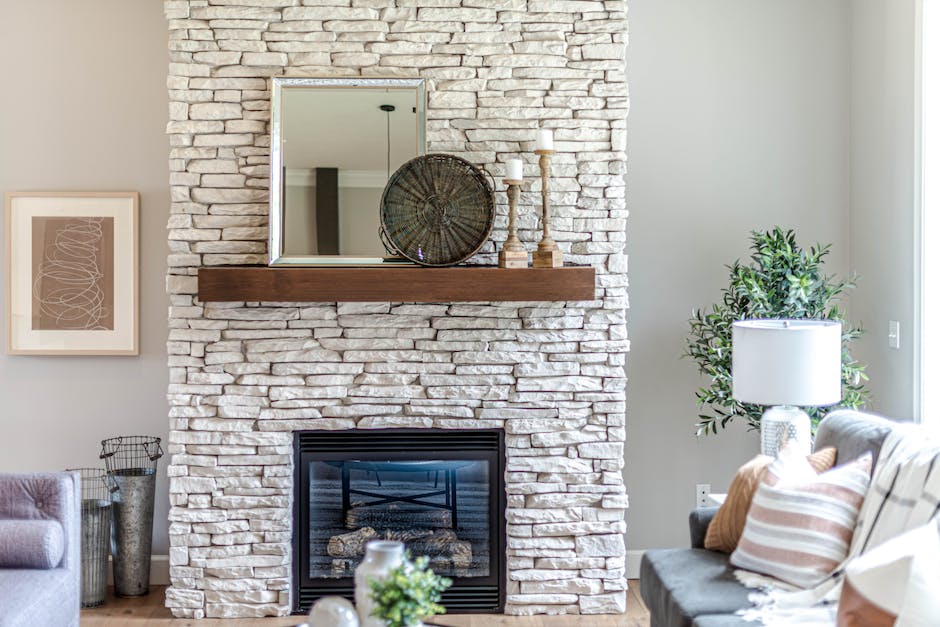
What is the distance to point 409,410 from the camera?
385cm

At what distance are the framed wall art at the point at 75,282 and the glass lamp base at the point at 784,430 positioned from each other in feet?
8.48

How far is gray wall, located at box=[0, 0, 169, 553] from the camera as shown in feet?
13.8

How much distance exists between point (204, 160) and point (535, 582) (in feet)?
6.79

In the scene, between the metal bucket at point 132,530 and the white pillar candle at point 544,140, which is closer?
the white pillar candle at point 544,140

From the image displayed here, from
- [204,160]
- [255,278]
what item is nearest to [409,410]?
[255,278]

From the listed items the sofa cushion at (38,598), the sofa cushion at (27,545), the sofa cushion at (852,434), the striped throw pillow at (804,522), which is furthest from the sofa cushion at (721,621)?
the sofa cushion at (27,545)

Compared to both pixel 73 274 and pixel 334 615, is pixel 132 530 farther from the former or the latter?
pixel 334 615

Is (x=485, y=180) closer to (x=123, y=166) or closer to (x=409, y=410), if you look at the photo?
(x=409, y=410)

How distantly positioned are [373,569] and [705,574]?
1120mm

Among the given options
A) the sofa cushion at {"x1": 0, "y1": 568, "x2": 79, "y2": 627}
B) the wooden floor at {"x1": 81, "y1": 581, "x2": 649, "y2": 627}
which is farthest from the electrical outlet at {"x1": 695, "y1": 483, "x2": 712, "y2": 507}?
the sofa cushion at {"x1": 0, "y1": 568, "x2": 79, "y2": 627}

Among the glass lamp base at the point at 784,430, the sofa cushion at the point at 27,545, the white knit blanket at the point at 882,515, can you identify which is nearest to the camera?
the white knit blanket at the point at 882,515

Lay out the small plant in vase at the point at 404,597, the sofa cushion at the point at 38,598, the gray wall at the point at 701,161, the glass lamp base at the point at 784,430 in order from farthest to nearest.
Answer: the gray wall at the point at 701,161, the glass lamp base at the point at 784,430, the sofa cushion at the point at 38,598, the small plant in vase at the point at 404,597

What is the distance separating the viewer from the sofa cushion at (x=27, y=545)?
3113mm

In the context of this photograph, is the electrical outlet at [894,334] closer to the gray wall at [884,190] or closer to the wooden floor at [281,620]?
the gray wall at [884,190]
